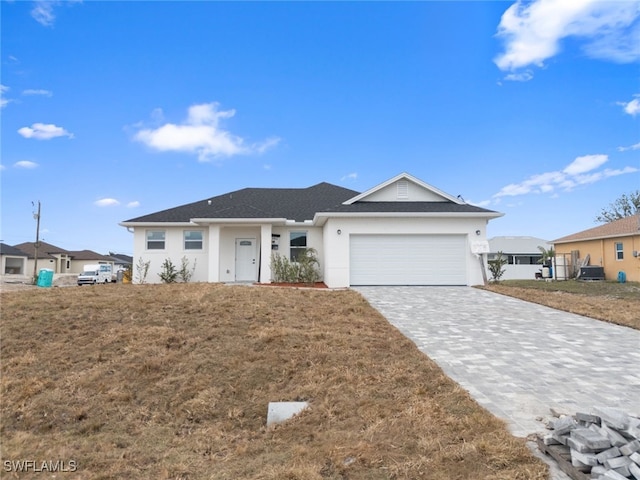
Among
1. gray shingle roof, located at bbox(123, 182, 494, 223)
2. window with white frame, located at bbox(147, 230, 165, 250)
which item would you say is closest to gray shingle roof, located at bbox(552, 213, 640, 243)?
gray shingle roof, located at bbox(123, 182, 494, 223)

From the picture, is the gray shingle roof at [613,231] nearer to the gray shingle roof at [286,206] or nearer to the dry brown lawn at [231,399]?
the gray shingle roof at [286,206]

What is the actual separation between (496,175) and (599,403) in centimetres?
1586

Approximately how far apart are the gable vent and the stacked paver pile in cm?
1382

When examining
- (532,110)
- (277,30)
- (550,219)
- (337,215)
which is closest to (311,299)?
(337,215)

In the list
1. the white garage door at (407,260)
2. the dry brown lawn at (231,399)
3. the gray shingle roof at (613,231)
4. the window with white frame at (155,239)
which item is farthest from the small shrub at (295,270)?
the gray shingle roof at (613,231)

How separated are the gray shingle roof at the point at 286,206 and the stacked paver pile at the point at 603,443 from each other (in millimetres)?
12026

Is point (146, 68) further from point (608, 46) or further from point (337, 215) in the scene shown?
point (608, 46)

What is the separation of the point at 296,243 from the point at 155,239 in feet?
21.7

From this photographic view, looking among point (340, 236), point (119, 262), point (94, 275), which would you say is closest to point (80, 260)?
point (119, 262)

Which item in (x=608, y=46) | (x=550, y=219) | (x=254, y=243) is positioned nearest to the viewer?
(x=608, y=46)

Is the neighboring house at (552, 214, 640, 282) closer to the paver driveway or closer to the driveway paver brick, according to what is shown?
the driveway paver brick

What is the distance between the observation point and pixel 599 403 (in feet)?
14.1

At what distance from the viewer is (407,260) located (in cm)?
1509

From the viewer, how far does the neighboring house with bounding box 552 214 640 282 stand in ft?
70.4
